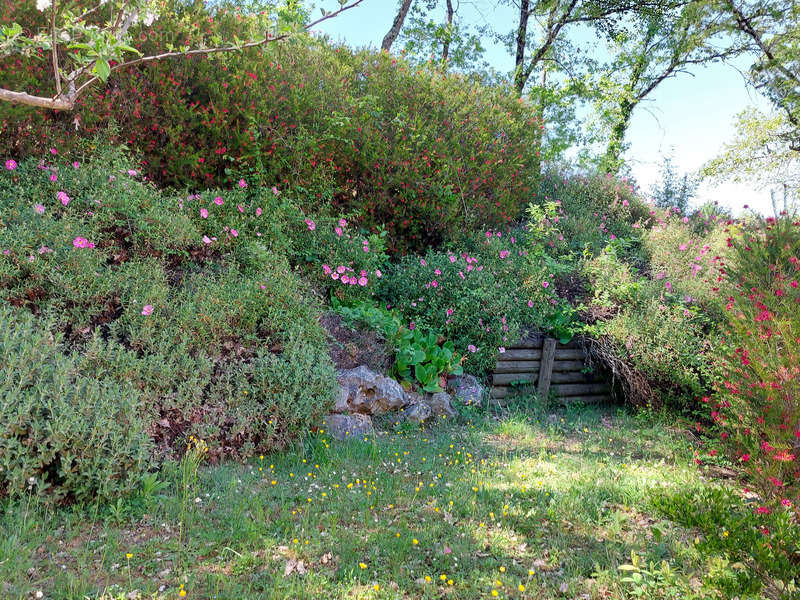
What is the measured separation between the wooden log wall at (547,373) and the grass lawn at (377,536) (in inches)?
79.9

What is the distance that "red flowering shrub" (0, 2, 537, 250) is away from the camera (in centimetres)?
567

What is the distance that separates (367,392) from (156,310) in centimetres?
193

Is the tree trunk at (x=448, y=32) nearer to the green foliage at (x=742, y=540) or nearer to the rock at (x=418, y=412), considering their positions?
the rock at (x=418, y=412)

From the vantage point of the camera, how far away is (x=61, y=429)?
10.0ft

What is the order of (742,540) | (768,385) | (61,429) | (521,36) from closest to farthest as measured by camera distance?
1. (742,540)
2. (61,429)
3. (768,385)
4. (521,36)

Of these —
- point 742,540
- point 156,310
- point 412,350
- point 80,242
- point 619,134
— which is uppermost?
point 619,134

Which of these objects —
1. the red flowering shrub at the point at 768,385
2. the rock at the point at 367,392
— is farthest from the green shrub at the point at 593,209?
the rock at the point at 367,392

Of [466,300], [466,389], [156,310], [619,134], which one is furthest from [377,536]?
[619,134]

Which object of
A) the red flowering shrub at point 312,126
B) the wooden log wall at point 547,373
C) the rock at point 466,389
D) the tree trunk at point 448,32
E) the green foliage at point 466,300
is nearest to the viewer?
the red flowering shrub at point 312,126

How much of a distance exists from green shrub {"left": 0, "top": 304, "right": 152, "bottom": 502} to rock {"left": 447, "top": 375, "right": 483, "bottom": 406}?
316 cm

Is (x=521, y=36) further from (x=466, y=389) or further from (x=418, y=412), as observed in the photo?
(x=418, y=412)

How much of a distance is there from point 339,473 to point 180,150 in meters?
3.94

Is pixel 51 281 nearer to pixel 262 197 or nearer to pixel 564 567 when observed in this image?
pixel 262 197

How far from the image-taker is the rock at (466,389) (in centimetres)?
582
